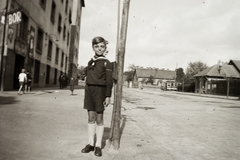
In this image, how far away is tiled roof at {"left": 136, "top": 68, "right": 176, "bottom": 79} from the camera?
261 ft

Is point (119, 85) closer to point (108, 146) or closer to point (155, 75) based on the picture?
point (108, 146)

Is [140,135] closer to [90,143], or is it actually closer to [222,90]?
[90,143]

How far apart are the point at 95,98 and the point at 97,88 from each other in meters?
0.14

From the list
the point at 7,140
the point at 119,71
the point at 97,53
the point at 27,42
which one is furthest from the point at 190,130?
the point at 27,42

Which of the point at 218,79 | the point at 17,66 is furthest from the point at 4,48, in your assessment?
the point at 218,79

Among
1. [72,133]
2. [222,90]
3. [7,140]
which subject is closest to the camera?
[7,140]

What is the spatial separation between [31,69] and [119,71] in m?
13.7

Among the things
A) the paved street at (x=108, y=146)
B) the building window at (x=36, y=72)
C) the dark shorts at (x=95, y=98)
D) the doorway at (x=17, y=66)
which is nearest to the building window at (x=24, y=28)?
the doorway at (x=17, y=66)

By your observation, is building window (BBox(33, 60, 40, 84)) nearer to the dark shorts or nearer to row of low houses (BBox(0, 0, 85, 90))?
row of low houses (BBox(0, 0, 85, 90))

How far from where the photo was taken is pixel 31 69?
1538 cm

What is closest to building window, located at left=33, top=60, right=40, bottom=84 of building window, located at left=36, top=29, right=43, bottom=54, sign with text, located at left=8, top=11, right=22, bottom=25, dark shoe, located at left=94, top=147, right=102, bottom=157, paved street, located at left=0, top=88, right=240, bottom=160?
building window, located at left=36, top=29, right=43, bottom=54

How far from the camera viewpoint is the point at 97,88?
116 inches

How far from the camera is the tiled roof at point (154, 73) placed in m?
79.6

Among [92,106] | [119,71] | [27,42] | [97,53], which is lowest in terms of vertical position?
[92,106]
